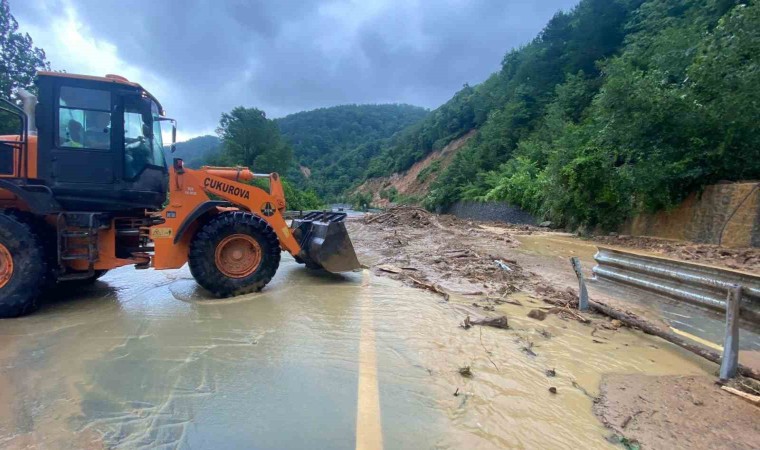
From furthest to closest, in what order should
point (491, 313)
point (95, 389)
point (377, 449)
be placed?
point (491, 313) < point (95, 389) < point (377, 449)

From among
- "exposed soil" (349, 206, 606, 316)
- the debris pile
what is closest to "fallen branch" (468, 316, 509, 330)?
"exposed soil" (349, 206, 606, 316)

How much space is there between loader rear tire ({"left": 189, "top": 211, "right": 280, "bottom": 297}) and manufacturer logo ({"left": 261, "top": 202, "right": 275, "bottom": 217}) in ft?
1.21

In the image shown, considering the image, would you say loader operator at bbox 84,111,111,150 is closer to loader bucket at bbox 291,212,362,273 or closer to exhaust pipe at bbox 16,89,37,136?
exhaust pipe at bbox 16,89,37,136

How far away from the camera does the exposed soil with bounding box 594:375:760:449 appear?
271cm

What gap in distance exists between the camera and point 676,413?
3.04m

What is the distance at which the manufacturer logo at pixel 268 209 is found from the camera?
675cm

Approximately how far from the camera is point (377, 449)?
2498 mm

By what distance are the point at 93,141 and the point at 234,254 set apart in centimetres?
244

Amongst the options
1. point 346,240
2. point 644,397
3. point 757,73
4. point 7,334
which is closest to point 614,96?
point 757,73

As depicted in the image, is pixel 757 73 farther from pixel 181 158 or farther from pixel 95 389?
pixel 95 389

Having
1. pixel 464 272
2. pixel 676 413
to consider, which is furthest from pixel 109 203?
pixel 676 413

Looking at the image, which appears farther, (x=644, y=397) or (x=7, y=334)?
(x=7, y=334)

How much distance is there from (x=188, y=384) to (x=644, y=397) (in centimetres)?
365

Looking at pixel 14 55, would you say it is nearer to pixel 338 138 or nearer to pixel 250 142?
pixel 250 142
